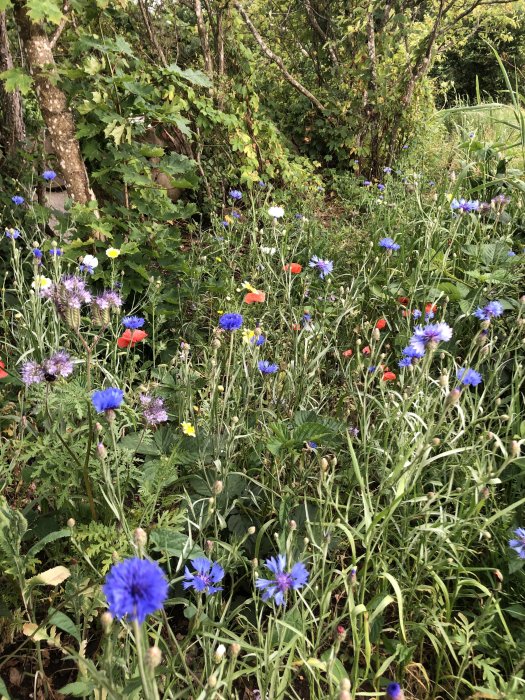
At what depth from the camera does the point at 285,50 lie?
5.32m

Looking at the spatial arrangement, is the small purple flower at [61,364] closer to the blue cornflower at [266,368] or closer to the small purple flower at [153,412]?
the small purple flower at [153,412]

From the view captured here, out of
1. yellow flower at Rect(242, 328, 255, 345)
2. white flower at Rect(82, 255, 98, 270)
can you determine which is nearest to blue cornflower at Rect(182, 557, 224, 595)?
yellow flower at Rect(242, 328, 255, 345)

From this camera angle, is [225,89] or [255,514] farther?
[225,89]

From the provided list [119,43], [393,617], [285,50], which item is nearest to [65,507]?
[393,617]

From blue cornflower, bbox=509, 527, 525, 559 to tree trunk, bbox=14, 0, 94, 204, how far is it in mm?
2016

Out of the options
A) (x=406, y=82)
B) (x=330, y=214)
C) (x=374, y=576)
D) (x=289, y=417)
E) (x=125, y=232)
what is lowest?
(x=374, y=576)

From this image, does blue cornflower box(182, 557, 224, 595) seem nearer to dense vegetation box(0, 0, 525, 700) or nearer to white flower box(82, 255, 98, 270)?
dense vegetation box(0, 0, 525, 700)

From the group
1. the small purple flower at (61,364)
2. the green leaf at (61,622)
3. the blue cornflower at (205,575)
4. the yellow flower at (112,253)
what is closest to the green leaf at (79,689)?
the green leaf at (61,622)

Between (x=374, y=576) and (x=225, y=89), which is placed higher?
(x=225, y=89)

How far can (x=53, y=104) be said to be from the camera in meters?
2.20

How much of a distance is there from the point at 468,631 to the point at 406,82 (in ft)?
15.0

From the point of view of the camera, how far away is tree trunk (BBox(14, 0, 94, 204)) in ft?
6.95

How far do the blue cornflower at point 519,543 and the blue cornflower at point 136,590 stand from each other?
36.8 inches

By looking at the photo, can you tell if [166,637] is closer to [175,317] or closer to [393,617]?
[393,617]
